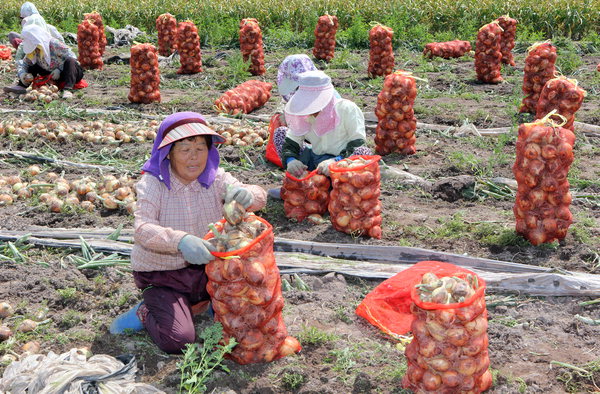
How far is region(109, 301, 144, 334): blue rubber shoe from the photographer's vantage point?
341 centimetres

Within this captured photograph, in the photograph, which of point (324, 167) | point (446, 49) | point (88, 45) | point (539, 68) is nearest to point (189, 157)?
point (324, 167)

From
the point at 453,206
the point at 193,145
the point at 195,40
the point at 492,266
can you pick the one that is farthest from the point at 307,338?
the point at 195,40

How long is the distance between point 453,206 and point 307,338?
2.22 meters

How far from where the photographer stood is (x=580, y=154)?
20.3 ft

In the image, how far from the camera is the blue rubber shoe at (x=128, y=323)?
3410mm

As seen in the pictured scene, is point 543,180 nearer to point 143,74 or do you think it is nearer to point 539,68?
point 539,68

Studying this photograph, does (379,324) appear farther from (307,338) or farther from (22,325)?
(22,325)

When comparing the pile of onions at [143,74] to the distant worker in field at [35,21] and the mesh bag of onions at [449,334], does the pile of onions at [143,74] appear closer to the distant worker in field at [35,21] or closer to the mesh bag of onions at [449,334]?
the distant worker in field at [35,21]

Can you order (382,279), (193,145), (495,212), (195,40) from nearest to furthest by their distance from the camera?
1. (193,145)
2. (382,279)
3. (495,212)
4. (195,40)

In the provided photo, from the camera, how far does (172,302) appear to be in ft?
10.8

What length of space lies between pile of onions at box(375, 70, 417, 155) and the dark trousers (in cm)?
302

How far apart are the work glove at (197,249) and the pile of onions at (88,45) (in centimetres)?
876

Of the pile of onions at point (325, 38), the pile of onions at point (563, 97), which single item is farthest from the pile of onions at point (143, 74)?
the pile of onions at point (563, 97)

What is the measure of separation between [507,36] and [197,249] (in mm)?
8615
